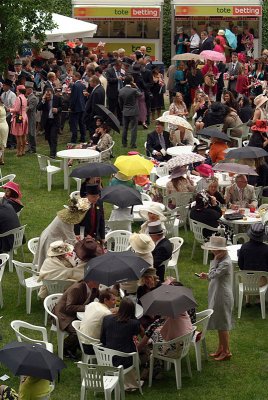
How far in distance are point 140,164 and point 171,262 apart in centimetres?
232

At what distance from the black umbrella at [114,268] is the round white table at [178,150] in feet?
22.8

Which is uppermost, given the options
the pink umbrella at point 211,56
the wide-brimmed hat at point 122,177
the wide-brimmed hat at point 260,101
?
the pink umbrella at point 211,56

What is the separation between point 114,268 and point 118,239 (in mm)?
3109

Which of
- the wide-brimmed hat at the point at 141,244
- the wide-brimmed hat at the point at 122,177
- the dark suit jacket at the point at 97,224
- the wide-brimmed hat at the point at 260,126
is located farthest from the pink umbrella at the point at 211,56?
the wide-brimmed hat at the point at 141,244

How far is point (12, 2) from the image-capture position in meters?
23.1

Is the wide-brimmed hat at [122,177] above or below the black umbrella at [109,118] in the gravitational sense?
below

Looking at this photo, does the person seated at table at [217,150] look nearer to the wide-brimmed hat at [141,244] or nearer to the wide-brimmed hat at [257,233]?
the wide-brimmed hat at [257,233]

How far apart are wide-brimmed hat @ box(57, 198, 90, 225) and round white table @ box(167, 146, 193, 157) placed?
524 cm

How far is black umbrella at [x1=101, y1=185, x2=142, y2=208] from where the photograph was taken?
49.0ft

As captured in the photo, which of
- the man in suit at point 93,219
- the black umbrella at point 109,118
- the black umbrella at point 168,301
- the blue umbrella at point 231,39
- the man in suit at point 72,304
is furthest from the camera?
the blue umbrella at point 231,39

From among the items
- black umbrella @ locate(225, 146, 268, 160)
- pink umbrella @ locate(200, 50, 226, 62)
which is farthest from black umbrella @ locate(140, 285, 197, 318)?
pink umbrella @ locate(200, 50, 226, 62)

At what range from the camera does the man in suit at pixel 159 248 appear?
13281 mm

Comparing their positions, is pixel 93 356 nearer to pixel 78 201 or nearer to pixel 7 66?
pixel 78 201

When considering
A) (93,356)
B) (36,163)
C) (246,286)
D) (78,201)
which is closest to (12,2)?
(36,163)
